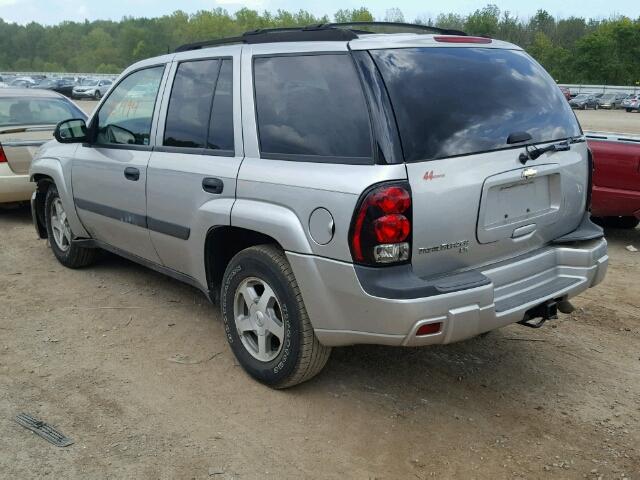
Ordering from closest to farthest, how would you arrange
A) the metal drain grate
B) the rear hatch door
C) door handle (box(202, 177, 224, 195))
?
the rear hatch door, the metal drain grate, door handle (box(202, 177, 224, 195))

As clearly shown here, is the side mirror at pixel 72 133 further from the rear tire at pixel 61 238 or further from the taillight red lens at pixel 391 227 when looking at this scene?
the taillight red lens at pixel 391 227

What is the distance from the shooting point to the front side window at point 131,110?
4.45m

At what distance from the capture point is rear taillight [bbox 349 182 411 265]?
2900mm

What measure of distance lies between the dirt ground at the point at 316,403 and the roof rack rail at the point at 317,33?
6.35 ft

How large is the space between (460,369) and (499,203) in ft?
3.94

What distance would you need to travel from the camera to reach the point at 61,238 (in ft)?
Answer: 19.4

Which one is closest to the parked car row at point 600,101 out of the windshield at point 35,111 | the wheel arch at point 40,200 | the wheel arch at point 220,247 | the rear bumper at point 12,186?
the windshield at point 35,111

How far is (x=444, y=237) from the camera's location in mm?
3031

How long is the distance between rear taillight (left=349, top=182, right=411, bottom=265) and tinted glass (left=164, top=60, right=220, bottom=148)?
1432 mm

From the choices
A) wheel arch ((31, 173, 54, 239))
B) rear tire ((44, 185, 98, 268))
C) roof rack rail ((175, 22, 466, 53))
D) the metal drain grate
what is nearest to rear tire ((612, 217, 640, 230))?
roof rack rail ((175, 22, 466, 53))

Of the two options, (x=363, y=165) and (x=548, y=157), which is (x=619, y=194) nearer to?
(x=548, y=157)

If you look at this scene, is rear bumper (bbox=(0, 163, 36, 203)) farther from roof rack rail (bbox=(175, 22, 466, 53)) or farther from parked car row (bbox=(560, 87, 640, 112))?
parked car row (bbox=(560, 87, 640, 112))

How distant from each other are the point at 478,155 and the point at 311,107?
0.87 m

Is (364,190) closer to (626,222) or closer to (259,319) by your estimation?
(259,319)
